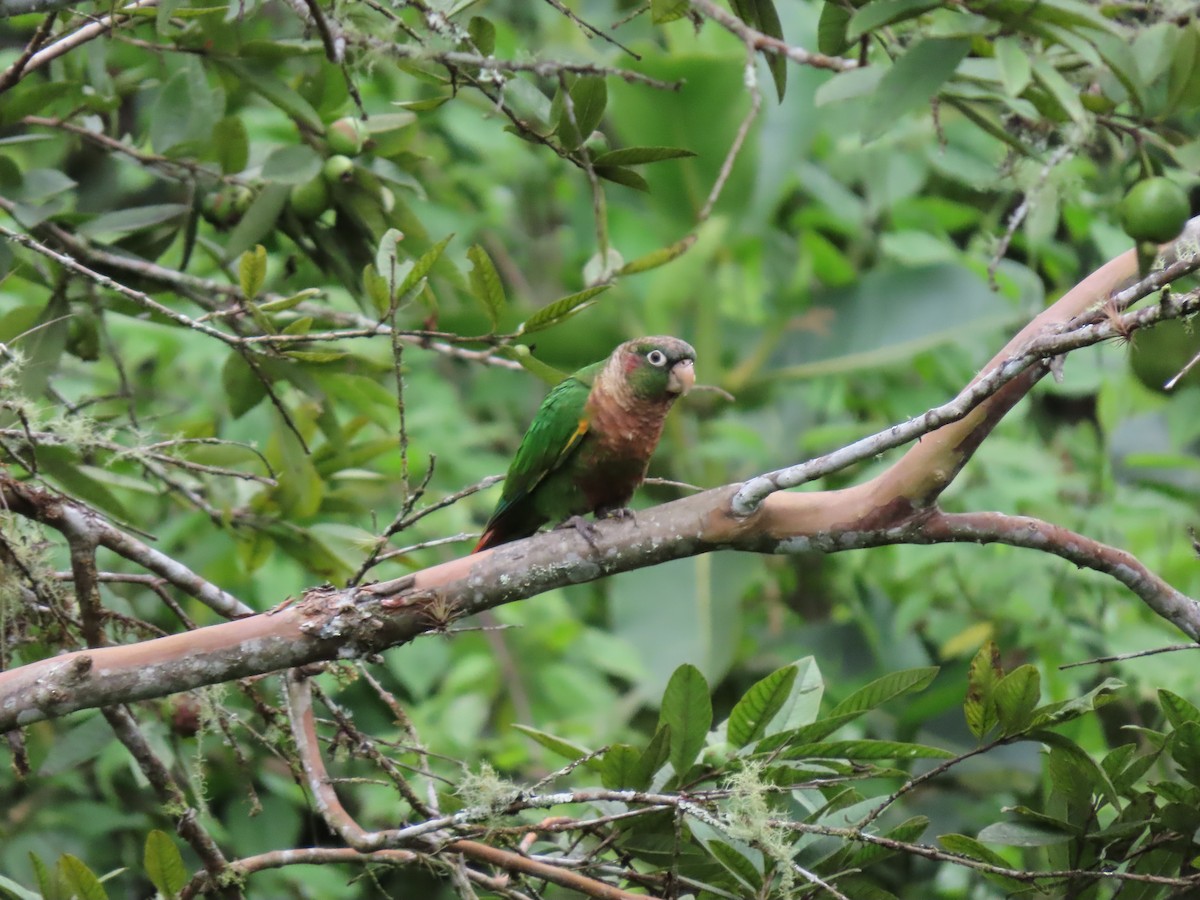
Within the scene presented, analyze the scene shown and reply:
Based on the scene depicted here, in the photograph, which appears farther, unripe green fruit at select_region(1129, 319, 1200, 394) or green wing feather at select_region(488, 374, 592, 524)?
green wing feather at select_region(488, 374, 592, 524)

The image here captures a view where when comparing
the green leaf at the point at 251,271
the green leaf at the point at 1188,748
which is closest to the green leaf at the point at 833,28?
the green leaf at the point at 251,271

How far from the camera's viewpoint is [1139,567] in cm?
220

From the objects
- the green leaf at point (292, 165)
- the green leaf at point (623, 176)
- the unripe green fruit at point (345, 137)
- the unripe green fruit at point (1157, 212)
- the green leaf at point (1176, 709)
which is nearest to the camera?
the unripe green fruit at point (1157, 212)

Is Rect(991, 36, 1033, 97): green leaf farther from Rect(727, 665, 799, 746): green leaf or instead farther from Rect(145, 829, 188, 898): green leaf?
Rect(145, 829, 188, 898): green leaf

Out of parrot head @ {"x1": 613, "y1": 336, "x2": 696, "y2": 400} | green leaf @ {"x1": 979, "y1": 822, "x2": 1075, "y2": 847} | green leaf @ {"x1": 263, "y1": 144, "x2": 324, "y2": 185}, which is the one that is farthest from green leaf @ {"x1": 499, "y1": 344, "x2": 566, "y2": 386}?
green leaf @ {"x1": 979, "y1": 822, "x2": 1075, "y2": 847}

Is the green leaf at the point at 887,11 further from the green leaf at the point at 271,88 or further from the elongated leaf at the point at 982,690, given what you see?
the green leaf at the point at 271,88

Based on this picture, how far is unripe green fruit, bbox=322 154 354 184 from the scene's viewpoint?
10.2 ft

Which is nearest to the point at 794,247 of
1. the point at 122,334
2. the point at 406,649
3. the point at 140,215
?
the point at 406,649

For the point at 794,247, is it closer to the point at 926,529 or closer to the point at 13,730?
the point at 926,529

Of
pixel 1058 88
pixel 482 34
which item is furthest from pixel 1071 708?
pixel 482 34

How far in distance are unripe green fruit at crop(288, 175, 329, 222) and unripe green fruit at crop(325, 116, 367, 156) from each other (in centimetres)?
9

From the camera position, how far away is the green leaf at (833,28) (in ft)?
8.34

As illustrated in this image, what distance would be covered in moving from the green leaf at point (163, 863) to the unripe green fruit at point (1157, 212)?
Answer: 2.08 m

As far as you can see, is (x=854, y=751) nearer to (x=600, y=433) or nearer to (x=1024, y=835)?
(x=1024, y=835)
